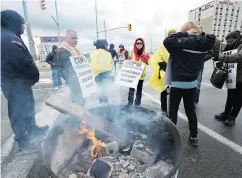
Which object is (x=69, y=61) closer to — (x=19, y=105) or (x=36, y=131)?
(x=19, y=105)

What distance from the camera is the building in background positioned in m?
85.5

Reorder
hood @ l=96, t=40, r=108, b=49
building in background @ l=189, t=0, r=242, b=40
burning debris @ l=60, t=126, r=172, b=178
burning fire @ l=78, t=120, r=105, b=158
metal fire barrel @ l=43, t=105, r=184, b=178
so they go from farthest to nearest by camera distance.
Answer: building in background @ l=189, t=0, r=242, b=40 < hood @ l=96, t=40, r=108, b=49 < burning fire @ l=78, t=120, r=105, b=158 < burning debris @ l=60, t=126, r=172, b=178 < metal fire barrel @ l=43, t=105, r=184, b=178

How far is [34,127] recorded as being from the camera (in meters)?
3.44

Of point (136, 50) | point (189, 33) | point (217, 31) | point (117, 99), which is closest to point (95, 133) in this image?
point (189, 33)

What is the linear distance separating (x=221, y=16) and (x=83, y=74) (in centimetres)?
10296

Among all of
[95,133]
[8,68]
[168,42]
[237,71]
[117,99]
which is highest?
[168,42]

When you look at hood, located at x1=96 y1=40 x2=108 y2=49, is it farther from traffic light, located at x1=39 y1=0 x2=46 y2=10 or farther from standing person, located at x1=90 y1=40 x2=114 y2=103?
traffic light, located at x1=39 y1=0 x2=46 y2=10

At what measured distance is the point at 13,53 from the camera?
8.70 feet

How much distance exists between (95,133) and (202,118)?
10.1ft

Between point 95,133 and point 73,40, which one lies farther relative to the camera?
point 73,40

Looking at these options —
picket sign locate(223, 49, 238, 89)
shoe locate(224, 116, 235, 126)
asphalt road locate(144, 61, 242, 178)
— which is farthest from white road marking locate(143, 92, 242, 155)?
picket sign locate(223, 49, 238, 89)

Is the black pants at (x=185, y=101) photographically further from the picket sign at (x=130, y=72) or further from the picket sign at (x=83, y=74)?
the picket sign at (x=83, y=74)

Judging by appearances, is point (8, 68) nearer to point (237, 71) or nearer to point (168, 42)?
point (168, 42)

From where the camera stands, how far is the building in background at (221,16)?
85.5m
